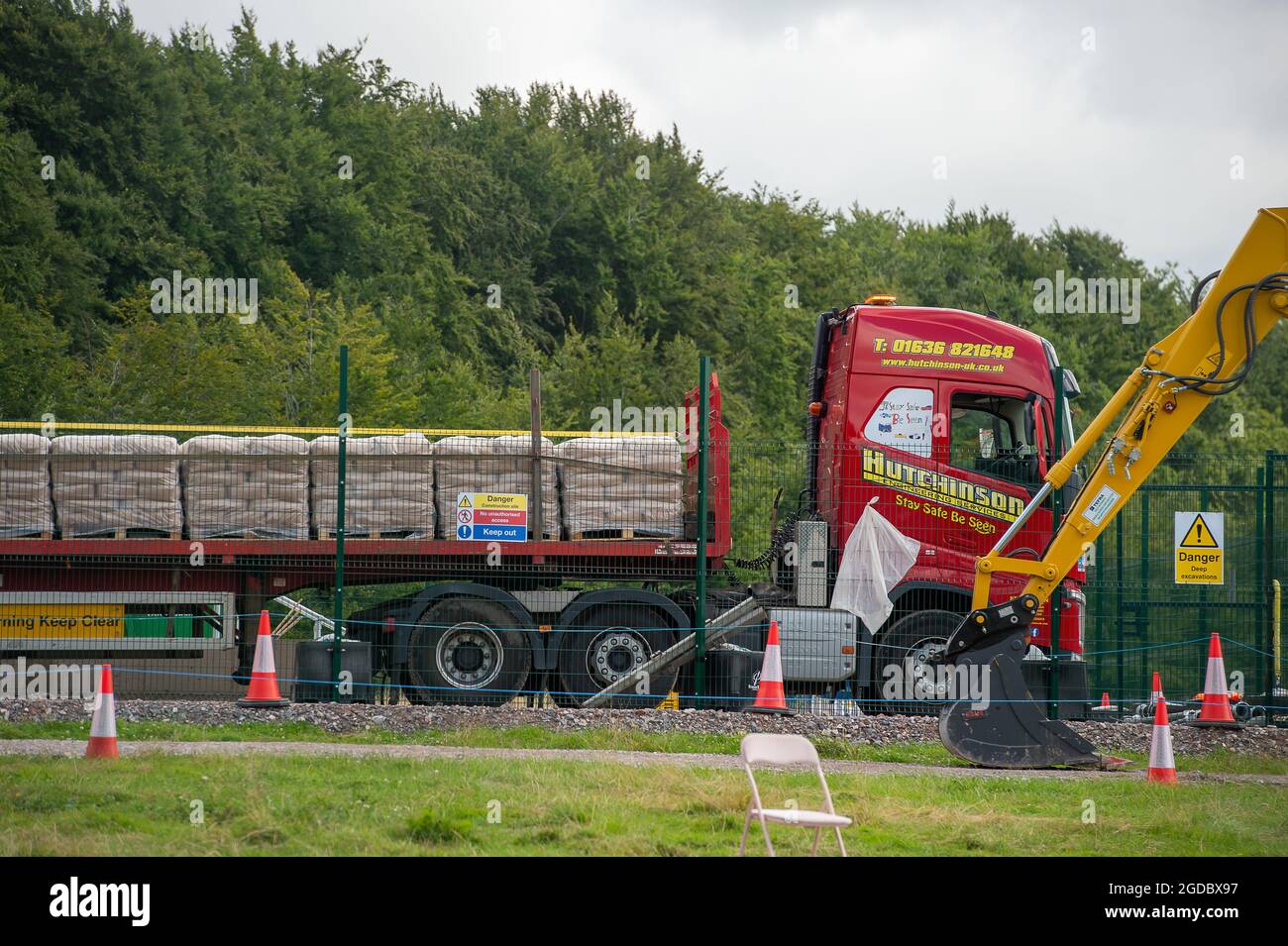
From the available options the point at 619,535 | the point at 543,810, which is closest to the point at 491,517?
the point at 619,535

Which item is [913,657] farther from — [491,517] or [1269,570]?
[491,517]

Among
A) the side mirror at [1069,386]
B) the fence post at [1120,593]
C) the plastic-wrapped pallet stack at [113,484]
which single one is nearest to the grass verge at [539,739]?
the plastic-wrapped pallet stack at [113,484]

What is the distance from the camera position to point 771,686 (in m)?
13.8

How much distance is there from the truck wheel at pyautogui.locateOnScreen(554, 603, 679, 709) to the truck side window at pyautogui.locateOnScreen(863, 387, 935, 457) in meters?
2.97

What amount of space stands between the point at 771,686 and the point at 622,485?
2758 millimetres

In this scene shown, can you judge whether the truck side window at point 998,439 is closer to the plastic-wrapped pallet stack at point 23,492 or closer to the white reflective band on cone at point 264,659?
the white reflective band on cone at point 264,659

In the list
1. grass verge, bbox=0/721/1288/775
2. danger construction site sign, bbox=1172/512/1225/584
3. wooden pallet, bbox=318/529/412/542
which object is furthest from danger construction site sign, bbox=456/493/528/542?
danger construction site sign, bbox=1172/512/1225/584

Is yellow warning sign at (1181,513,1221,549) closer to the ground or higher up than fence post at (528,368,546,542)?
closer to the ground

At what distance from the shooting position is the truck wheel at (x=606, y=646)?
15.3 meters

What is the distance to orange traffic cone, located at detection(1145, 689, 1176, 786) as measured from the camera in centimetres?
1157

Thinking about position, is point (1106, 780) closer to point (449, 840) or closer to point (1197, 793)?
point (1197, 793)

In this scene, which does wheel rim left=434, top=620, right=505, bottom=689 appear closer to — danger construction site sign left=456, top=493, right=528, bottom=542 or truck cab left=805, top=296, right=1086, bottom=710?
danger construction site sign left=456, top=493, right=528, bottom=542
